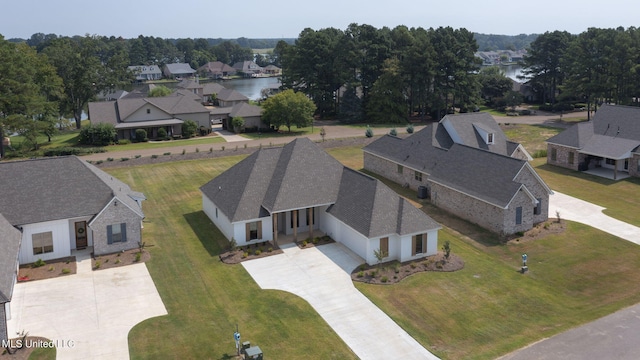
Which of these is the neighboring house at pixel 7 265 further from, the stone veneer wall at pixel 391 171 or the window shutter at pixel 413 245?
the stone veneer wall at pixel 391 171

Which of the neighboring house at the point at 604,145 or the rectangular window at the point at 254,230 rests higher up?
the neighboring house at the point at 604,145

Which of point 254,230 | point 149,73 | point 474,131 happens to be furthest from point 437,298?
point 149,73

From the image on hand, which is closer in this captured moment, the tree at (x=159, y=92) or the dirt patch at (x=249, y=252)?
the dirt patch at (x=249, y=252)

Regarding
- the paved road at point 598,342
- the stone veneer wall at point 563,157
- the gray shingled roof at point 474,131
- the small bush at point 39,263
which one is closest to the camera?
the paved road at point 598,342

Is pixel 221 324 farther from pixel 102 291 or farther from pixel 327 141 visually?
pixel 327 141

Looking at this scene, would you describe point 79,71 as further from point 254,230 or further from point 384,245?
point 384,245

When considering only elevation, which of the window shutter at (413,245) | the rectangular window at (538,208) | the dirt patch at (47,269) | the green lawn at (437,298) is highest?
the rectangular window at (538,208)

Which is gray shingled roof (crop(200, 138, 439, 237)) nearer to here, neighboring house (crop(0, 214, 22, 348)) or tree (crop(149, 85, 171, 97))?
neighboring house (crop(0, 214, 22, 348))

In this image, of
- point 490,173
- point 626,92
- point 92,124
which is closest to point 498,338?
point 490,173

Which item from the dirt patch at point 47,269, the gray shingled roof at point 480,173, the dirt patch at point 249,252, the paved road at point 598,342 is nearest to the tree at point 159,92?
the gray shingled roof at point 480,173
